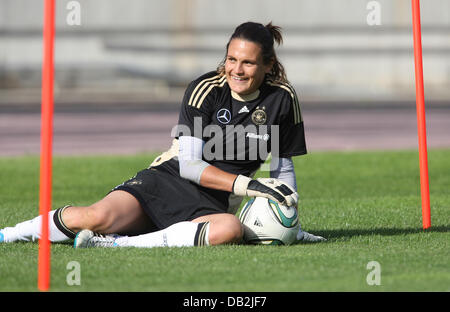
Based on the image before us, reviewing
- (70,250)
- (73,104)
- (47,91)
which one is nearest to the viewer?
(47,91)

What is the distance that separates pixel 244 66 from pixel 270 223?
4.12 ft

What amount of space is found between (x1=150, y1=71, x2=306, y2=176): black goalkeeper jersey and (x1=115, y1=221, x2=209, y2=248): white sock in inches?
21.8

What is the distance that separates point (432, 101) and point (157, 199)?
27.2 m

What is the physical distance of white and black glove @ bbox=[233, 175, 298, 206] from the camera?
23.2 ft

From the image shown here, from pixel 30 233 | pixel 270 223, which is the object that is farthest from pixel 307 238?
pixel 30 233

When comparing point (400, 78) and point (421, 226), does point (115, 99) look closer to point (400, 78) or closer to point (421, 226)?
point (400, 78)

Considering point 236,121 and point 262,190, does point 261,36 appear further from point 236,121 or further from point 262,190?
point 262,190

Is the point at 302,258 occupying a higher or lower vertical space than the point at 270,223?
lower

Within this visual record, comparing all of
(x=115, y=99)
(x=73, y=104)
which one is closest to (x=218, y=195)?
(x=73, y=104)

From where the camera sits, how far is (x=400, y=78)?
39.0 m

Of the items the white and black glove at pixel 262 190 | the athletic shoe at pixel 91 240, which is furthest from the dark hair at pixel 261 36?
the athletic shoe at pixel 91 240

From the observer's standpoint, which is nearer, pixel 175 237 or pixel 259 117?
pixel 175 237

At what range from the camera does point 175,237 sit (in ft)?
23.5

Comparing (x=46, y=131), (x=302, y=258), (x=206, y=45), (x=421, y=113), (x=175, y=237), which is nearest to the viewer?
(x=46, y=131)
